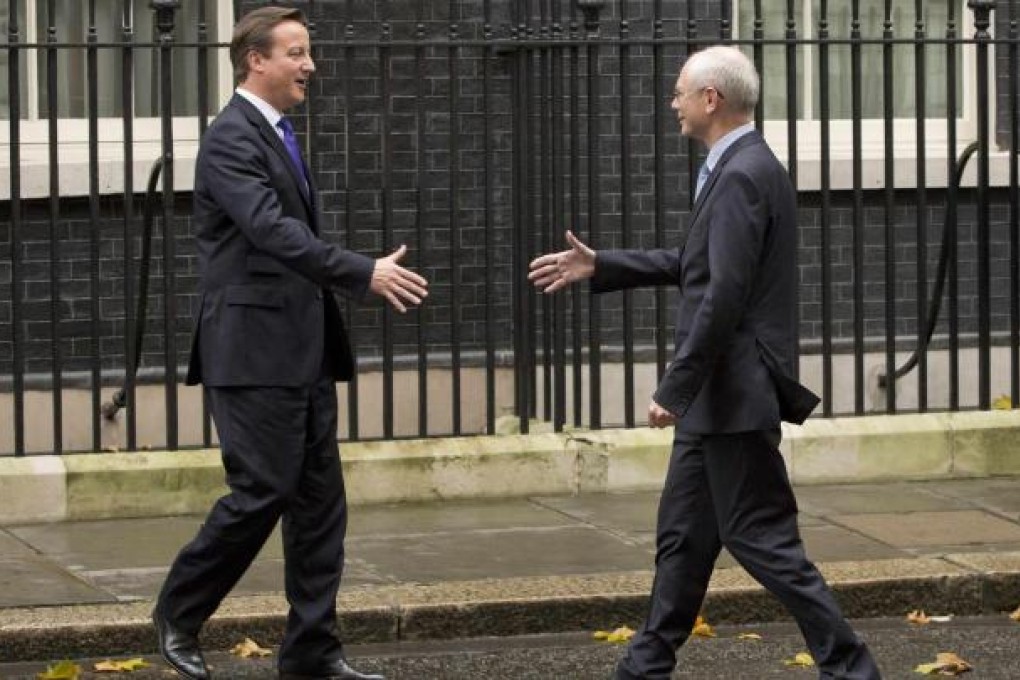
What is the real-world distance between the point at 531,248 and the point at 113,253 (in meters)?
1.83

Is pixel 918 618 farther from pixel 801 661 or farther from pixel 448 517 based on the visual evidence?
pixel 448 517

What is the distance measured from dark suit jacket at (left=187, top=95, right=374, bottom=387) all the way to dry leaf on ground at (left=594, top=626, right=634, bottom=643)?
1.45m

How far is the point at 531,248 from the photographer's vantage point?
10.1m

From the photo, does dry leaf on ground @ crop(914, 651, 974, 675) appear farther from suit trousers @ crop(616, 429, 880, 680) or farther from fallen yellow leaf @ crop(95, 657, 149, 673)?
fallen yellow leaf @ crop(95, 657, 149, 673)

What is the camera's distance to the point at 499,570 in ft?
27.6

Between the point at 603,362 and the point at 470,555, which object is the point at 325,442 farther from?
the point at 603,362

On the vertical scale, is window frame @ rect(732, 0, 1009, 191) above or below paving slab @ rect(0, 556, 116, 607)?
above

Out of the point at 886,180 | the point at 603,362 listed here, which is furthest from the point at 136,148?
the point at 886,180

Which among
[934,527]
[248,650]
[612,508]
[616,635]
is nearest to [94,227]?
[612,508]

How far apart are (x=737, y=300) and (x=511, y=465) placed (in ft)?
12.5

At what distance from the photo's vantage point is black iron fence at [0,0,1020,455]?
9828mm

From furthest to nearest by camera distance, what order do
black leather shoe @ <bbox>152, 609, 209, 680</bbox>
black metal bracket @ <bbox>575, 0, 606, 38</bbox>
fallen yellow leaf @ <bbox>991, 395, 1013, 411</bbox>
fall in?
1. fallen yellow leaf @ <bbox>991, 395, 1013, 411</bbox>
2. black metal bracket @ <bbox>575, 0, 606, 38</bbox>
3. black leather shoe @ <bbox>152, 609, 209, 680</bbox>

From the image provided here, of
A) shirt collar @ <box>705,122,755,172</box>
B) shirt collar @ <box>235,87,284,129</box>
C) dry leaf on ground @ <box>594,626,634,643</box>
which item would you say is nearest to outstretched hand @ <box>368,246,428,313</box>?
A: shirt collar @ <box>235,87,284,129</box>

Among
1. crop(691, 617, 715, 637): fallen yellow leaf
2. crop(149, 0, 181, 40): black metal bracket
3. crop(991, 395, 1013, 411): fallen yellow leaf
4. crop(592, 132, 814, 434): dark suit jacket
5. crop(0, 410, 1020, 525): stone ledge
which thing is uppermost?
crop(149, 0, 181, 40): black metal bracket
